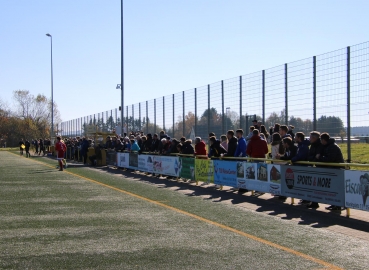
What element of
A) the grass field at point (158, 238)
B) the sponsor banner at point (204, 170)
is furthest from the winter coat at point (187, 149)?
the grass field at point (158, 238)

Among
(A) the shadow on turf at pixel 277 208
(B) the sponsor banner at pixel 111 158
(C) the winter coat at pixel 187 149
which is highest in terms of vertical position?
(C) the winter coat at pixel 187 149

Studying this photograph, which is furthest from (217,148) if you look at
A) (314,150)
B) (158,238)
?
(158,238)

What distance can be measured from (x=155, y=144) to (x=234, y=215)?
45.7 ft

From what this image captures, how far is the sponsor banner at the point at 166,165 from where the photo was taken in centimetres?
2141

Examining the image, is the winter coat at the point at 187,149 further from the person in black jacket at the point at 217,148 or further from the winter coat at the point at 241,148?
the winter coat at the point at 241,148

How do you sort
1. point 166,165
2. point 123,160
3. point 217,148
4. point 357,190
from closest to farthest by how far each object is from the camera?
point 357,190 → point 217,148 → point 166,165 → point 123,160

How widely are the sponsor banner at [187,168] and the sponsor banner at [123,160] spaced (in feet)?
26.3

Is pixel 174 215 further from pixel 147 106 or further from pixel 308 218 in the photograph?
pixel 147 106

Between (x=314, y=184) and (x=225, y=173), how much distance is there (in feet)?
16.3

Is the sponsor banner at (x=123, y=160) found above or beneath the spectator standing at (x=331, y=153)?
beneath

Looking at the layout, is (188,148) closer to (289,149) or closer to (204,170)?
(204,170)

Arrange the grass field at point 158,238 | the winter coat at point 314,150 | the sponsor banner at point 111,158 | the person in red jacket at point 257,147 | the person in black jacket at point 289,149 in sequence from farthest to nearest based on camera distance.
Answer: the sponsor banner at point 111,158 < the person in red jacket at point 257,147 < the person in black jacket at point 289,149 < the winter coat at point 314,150 < the grass field at point 158,238

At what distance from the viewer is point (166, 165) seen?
73.6 feet

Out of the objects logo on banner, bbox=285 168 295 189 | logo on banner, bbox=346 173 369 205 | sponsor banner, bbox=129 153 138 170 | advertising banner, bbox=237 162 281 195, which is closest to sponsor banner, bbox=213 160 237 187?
advertising banner, bbox=237 162 281 195
